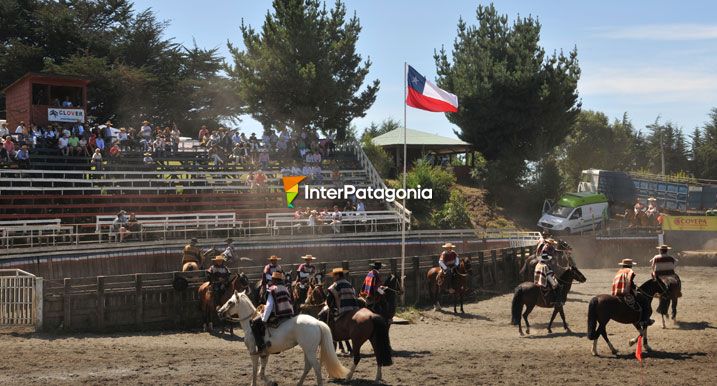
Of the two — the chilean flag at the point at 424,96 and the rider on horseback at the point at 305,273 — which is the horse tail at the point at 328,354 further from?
the chilean flag at the point at 424,96

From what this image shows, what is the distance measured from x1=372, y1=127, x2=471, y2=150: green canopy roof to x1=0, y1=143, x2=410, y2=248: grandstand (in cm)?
1489

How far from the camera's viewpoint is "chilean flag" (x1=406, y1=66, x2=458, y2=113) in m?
28.6

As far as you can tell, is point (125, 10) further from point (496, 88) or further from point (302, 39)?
point (496, 88)

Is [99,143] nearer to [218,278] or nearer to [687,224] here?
[218,278]

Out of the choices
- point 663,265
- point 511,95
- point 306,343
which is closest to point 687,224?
point 511,95

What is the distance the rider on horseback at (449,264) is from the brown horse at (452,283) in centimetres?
7

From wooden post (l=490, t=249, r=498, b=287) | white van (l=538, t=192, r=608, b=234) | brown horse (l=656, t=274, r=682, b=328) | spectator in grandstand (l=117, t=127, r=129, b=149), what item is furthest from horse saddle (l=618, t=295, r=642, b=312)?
white van (l=538, t=192, r=608, b=234)

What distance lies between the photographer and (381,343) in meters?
16.2

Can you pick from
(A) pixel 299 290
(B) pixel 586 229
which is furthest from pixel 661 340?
(B) pixel 586 229

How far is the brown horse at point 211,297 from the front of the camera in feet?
73.9

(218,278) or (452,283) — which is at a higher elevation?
(218,278)

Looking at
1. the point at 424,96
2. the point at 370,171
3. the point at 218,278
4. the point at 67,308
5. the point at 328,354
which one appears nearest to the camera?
the point at 328,354

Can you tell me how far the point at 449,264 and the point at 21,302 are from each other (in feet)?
42.9

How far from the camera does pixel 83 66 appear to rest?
58938 mm
